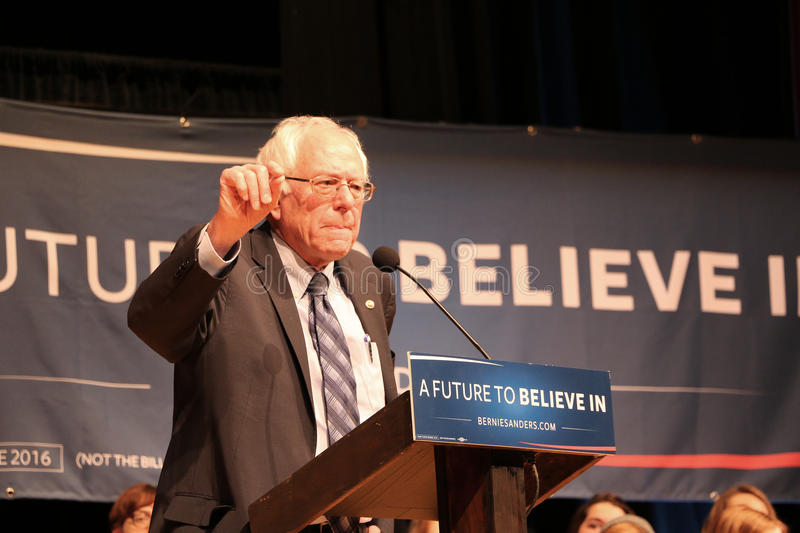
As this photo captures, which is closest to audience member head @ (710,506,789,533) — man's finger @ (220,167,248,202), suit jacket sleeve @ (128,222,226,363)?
suit jacket sleeve @ (128,222,226,363)

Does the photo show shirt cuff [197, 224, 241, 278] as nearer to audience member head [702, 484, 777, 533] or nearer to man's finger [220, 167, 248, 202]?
man's finger [220, 167, 248, 202]

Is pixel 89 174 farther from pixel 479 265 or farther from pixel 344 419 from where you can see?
pixel 344 419

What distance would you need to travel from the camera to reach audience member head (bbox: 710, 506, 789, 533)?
3.16 metres

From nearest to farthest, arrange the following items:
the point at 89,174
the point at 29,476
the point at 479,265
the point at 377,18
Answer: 1. the point at 29,476
2. the point at 89,174
3. the point at 479,265
4. the point at 377,18

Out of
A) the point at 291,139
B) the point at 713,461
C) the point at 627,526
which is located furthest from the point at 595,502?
the point at 291,139

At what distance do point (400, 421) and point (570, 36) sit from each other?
3448 millimetres

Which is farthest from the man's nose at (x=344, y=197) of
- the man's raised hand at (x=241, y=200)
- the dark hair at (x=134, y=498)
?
the dark hair at (x=134, y=498)

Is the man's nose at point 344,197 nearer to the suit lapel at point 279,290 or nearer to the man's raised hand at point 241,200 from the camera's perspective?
the suit lapel at point 279,290

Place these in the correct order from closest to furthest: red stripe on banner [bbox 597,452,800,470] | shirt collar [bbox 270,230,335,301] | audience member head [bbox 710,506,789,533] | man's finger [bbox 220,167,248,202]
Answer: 1. man's finger [bbox 220,167,248,202]
2. shirt collar [bbox 270,230,335,301]
3. audience member head [bbox 710,506,789,533]
4. red stripe on banner [bbox 597,452,800,470]

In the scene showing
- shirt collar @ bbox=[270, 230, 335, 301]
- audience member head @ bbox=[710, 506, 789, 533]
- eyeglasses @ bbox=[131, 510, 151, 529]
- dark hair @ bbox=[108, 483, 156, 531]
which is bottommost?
audience member head @ bbox=[710, 506, 789, 533]

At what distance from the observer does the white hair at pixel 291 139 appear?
2.38 meters

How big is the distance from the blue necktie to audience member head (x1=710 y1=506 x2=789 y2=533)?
153 centimetres

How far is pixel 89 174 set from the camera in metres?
3.69

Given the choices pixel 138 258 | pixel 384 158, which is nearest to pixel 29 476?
pixel 138 258
